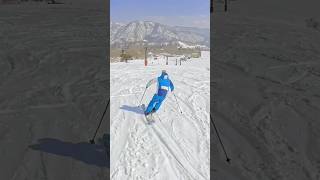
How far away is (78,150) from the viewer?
5738mm

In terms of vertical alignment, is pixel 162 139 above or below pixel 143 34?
below

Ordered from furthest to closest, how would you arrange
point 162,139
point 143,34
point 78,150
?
point 143,34
point 162,139
point 78,150

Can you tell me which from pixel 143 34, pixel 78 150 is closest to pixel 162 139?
pixel 78 150

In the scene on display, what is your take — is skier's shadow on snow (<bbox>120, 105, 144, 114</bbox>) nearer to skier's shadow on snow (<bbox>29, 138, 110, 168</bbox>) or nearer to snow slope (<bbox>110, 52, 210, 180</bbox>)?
snow slope (<bbox>110, 52, 210, 180</bbox>)

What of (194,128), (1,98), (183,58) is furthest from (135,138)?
(183,58)

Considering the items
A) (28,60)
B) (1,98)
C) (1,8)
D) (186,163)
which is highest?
(1,8)

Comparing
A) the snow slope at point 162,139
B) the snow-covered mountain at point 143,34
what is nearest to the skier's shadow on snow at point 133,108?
the snow slope at point 162,139

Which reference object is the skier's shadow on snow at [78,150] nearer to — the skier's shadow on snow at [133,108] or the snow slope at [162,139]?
the snow slope at [162,139]

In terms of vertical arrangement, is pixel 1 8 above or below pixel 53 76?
above

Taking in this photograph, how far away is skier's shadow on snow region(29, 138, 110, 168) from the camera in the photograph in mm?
5425

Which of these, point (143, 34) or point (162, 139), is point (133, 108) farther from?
point (143, 34)
